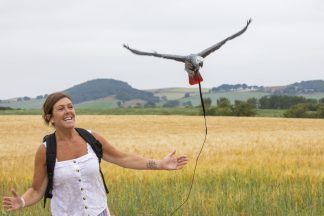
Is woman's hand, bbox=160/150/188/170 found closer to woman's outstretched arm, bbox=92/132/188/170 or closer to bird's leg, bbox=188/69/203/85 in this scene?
woman's outstretched arm, bbox=92/132/188/170

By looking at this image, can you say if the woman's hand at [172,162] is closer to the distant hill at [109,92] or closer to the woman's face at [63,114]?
the woman's face at [63,114]

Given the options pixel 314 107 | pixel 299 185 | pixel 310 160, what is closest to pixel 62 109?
pixel 299 185

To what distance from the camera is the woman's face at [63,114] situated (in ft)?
12.0

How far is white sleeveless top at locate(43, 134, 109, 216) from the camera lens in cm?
369

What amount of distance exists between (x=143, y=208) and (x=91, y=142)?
2.85m

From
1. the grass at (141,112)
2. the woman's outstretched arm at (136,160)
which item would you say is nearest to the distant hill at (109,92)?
the grass at (141,112)

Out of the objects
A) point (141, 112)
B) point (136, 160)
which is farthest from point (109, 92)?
point (136, 160)

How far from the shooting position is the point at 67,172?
3670 mm

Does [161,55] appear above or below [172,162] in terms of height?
above

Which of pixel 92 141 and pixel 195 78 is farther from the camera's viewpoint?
pixel 92 141

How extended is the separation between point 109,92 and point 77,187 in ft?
415

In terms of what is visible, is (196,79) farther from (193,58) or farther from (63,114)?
(63,114)

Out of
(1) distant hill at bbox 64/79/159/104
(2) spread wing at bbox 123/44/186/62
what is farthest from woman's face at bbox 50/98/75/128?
(1) distant hill at bbox 64/79/159/104

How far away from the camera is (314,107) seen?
196 ft
